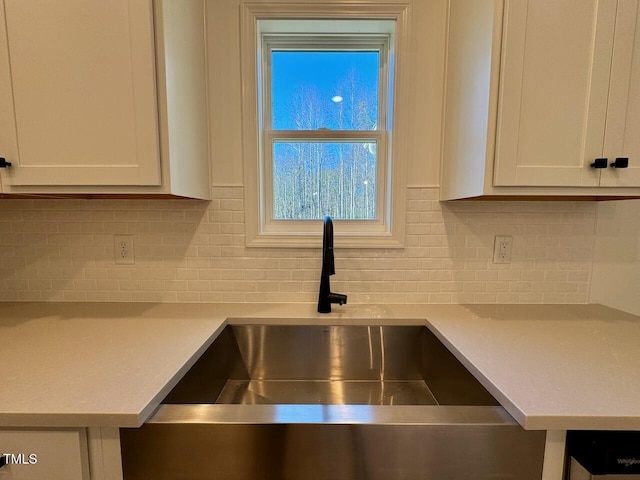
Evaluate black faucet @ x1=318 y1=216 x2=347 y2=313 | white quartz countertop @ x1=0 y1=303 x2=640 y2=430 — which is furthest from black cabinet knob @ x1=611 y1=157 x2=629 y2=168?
black faucet @ x1=318 y1=216 x2=347 y2=313

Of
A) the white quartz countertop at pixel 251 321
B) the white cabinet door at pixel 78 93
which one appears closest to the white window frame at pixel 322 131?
the white quartz countertop at pixel 251 321

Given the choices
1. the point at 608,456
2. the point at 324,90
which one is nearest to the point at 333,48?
the point at 324,90

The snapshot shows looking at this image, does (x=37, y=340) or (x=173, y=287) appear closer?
(x=37, y=340)

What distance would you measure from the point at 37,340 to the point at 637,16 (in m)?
2.04

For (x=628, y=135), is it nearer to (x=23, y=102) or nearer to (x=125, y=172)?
(x=125, y=172)

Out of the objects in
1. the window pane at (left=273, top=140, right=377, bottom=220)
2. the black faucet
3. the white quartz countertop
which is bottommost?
the white quartz countertop

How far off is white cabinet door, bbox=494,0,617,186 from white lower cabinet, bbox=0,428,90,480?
1265 mm

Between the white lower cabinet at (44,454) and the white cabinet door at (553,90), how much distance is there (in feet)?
4.15

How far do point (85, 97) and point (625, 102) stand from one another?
1629mm

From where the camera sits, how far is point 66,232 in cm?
136

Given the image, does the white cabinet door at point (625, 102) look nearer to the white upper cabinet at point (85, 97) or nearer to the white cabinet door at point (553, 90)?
the white cabinet door at point (553, 90)

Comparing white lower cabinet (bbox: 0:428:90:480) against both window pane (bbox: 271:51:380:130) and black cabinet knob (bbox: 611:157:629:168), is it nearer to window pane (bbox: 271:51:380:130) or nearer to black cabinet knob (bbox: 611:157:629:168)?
window pane (bbox: 271:51:380:130)

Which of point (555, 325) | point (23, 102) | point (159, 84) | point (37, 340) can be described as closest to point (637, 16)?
point (555, 325)

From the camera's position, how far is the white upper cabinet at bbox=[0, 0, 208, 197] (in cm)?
94
